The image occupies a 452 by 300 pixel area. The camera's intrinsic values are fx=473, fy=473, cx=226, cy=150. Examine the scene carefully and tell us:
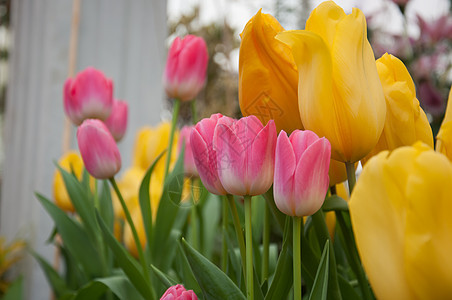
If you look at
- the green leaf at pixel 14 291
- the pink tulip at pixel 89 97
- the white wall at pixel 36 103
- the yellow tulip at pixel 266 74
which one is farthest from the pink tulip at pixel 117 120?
the white wall at pixel 36 103

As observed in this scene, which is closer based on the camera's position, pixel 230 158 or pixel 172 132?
pixel 230 158

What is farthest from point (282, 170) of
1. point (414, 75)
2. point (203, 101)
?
point (203, 101)

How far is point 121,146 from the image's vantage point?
169cm

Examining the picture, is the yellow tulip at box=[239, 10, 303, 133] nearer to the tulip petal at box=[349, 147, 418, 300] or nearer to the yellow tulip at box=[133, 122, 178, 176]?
the tulip petal at box=[349, 147, 418, 300]

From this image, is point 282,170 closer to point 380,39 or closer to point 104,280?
point 104,280

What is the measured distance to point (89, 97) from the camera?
0.41 m

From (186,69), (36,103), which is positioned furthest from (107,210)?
(36,103)

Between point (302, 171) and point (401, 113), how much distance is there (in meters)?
0.05

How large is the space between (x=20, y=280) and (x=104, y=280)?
444mm

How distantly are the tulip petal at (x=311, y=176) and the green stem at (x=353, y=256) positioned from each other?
1.9 inches

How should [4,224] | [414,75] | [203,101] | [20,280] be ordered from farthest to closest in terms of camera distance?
[203,101] → [4,224] → [414,75] → [20,280]

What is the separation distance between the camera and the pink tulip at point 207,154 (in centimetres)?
21

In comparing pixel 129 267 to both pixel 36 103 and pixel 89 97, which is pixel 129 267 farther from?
pixel 36 103

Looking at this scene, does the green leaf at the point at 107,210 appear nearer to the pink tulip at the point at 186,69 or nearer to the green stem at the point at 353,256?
the pink tulip at the point at 186,69
